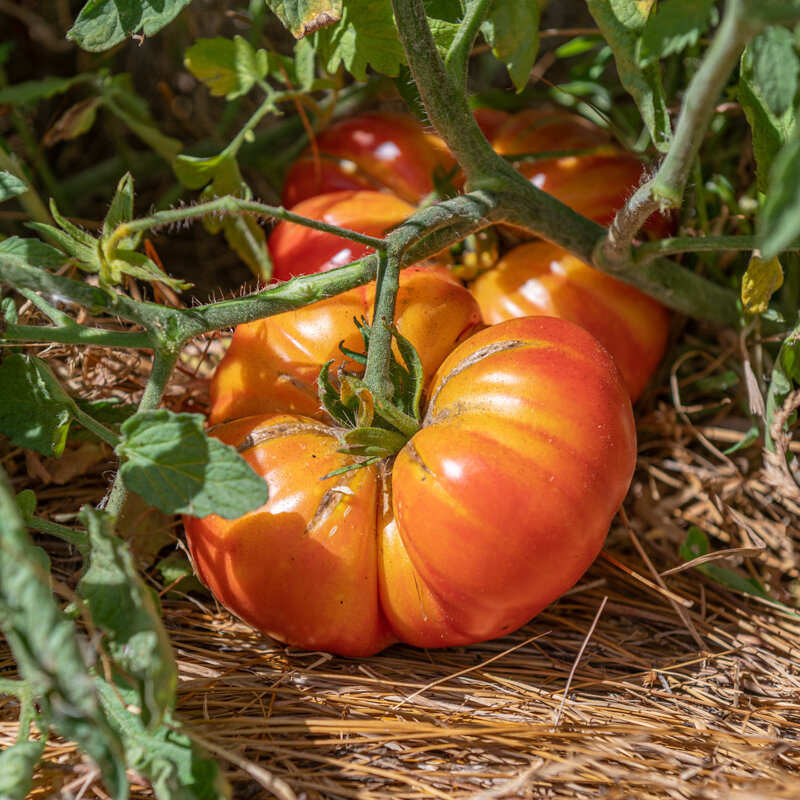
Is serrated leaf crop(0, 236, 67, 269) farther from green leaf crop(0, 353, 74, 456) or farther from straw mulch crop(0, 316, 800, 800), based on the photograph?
straw mulch crop(0, 316, 800, 800)

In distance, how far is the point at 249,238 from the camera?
4.68 feet

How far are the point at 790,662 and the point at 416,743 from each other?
2.03 feet

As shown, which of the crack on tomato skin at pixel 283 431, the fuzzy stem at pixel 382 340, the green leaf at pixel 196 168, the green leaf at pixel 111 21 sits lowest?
the crack on tomato skin at pixel 283 431

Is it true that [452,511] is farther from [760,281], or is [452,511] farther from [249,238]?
[249,238]

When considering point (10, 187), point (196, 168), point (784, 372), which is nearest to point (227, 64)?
point (196, 168)

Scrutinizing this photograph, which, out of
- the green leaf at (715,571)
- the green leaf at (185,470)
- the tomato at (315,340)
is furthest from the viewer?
the green leaf at (715,571)

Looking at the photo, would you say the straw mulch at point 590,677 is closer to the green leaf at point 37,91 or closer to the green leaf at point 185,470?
the green leaf at point 185,470

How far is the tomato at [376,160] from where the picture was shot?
1504mm

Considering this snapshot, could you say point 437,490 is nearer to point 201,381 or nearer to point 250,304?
point 250,304

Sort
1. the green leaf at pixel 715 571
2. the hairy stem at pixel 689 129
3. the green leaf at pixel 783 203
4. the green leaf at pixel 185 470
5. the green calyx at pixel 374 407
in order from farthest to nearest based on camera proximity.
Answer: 1. the green leaf at pixel 715 571
2. the green calyx at pixel 374 407
3. the green leaf at pixel 185 470
4. the hairy stem at pixel 689 129
5. the green leaf at pixel 783 203

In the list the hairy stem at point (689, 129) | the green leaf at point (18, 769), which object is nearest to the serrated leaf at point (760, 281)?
the hairy stem at point (689, 129)

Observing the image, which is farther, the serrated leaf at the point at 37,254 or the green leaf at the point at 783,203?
the serrated leaf at the point at 37,254

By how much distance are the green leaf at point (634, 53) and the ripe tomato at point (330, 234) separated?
17.5 inches

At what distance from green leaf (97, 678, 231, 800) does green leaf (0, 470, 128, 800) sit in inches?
3.2
